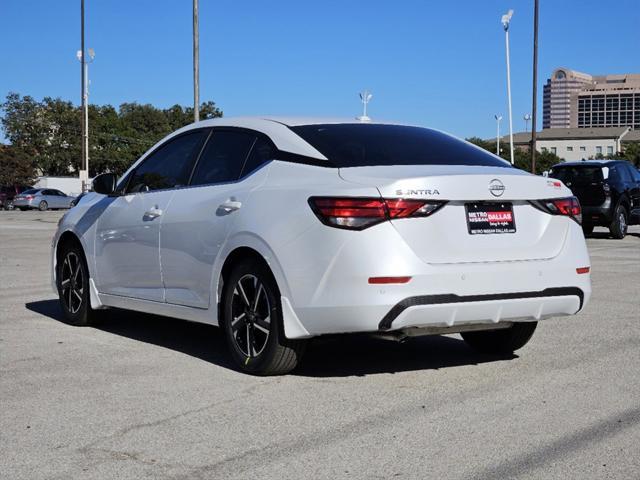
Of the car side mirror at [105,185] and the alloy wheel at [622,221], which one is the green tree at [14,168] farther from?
the car side mirror at [105,185]

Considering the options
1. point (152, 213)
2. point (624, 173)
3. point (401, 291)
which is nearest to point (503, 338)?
point (401, 291)

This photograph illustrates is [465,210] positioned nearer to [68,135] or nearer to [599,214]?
[599,214]

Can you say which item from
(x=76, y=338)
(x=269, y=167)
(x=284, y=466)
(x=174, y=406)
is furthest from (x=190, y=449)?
(x=76, y=338)

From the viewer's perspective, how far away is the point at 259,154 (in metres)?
6.21

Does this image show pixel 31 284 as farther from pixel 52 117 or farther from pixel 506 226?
pixel 52 117

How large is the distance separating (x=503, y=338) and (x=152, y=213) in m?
2.66

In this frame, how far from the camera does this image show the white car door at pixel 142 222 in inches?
273

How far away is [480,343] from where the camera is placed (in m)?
6.87

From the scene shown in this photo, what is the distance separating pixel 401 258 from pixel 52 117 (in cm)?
9222

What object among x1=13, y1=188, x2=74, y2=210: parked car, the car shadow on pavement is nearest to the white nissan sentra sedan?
the car shadow on pavement

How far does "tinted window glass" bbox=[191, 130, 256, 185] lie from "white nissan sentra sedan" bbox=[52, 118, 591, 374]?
0.01 meters

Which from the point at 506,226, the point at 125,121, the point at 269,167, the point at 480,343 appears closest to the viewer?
the point at 506,226

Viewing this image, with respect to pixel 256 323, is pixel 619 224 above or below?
above

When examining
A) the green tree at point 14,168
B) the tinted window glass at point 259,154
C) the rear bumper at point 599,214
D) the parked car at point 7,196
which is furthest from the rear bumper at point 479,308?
the green tree at point 14,168
